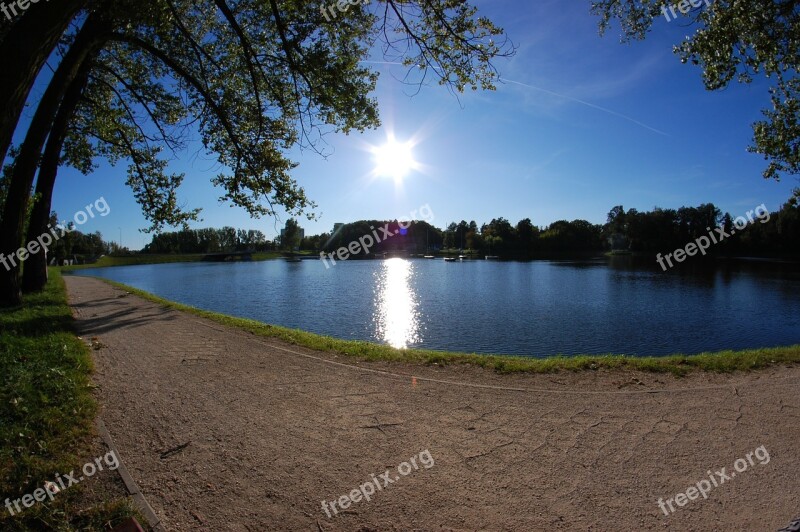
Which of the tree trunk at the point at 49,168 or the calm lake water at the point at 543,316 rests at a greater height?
the tree trunk at the point at 49,168

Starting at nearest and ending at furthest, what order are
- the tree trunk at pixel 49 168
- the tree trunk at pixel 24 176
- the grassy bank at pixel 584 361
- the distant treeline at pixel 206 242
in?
the grassy bank at pixel 584 361, the tree trunk at pixel 24 176, the tree trunk at pixel 49 168, the distant treeline at pixel 206 242

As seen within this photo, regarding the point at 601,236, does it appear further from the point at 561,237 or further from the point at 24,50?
the point at 24,50

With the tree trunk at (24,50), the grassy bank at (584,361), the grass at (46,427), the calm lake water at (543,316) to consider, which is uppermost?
the tree trunk at (24,50)

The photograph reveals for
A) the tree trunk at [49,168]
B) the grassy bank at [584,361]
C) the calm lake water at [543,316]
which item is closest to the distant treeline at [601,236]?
the calm lake water at [543,316]

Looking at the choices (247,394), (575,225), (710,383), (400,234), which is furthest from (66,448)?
(400,234)

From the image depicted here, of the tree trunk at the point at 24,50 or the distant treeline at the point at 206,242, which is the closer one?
the tree trunk at the point at 24,50

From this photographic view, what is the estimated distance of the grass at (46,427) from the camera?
3121 mm

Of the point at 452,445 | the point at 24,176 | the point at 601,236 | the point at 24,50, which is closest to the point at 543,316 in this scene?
the point at 452,445

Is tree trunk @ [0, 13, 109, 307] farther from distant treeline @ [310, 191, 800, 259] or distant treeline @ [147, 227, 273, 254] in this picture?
distant treeline @ [147, 227, 273, 254]

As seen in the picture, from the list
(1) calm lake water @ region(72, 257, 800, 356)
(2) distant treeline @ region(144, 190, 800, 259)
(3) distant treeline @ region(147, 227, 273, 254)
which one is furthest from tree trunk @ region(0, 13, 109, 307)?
(3) distant treeline @ region(147, 227, 273, 254)

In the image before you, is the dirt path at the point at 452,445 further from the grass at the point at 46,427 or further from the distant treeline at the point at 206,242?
the distant treeline at the point at 206,242

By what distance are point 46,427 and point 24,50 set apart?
3.76 meters

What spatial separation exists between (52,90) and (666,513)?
55.1 ft

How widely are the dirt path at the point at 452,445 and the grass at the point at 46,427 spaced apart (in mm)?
386
